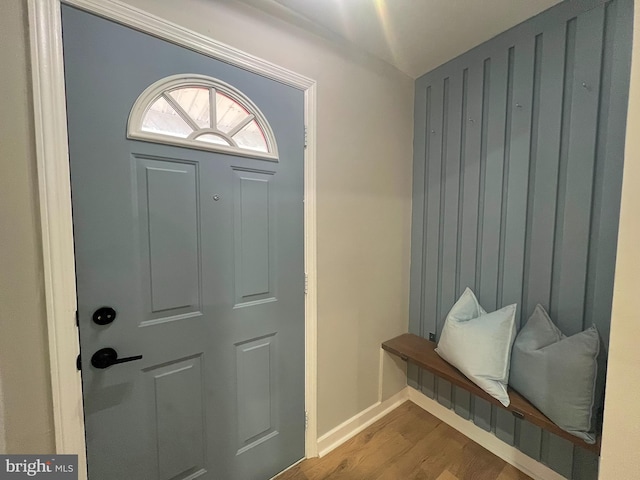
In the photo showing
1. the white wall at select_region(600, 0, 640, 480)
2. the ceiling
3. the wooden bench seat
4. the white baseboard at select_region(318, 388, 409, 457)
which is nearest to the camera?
the white wall at select_region(600, 0, 640, 480)

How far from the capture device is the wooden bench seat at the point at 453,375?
115cm

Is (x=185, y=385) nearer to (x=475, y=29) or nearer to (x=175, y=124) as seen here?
(x=175, y=124)

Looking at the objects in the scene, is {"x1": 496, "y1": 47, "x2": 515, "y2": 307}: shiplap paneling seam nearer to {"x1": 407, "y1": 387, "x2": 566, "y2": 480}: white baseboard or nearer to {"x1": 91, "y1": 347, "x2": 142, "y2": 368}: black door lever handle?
{"x1": 407, "y1": 387, "x2": 566, "y2": 480}: white baseboard

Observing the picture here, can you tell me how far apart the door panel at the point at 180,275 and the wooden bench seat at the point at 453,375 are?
2.48 ft

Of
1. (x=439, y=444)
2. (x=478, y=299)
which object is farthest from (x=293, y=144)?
(x=439, y=444)

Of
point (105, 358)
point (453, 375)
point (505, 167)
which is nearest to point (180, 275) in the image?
point (105, 358)

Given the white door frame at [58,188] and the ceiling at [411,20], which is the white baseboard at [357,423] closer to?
the white door frame at [58,188]

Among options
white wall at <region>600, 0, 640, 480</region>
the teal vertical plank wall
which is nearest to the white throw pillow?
the teal vertical plank wall

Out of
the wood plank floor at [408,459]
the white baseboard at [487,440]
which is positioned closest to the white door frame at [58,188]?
the wood plank floor at [408,459]

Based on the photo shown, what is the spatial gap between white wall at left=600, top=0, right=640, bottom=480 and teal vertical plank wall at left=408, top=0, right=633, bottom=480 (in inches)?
30.7

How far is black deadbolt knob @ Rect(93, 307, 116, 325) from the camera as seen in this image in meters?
0.97

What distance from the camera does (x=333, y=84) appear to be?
5.04 feet

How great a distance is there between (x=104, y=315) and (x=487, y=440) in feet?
7.34

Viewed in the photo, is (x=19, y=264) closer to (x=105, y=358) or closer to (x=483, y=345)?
(x=105, y=358)
